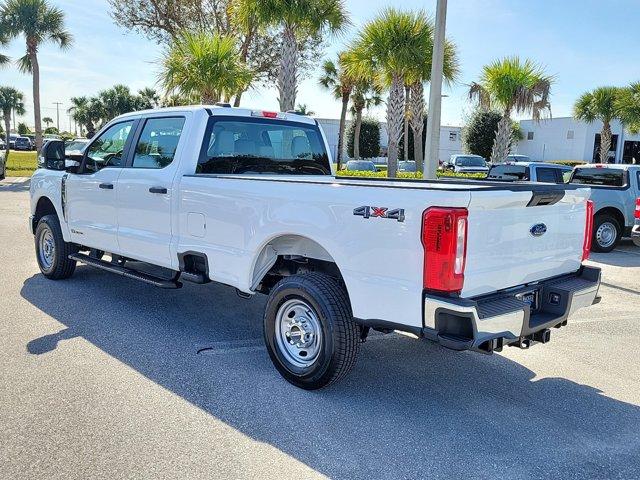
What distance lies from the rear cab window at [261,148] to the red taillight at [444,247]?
270 cm

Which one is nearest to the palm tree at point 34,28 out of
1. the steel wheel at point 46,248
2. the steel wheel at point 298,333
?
Result: the steel wheel at point 46,248

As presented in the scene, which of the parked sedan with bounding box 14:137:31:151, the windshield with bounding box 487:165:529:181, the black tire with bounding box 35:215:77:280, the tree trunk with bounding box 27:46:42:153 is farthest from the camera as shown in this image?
the parked sedan with bounding box 14:137:31:151

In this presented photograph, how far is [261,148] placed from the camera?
231 inches

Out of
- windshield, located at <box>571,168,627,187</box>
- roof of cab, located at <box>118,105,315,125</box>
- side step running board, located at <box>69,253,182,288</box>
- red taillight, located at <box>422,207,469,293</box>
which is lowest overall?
side step running board, located at <box>69,253,182,288</box>

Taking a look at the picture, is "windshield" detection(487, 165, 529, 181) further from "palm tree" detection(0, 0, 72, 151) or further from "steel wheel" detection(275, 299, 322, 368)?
"palm tree" detection(0, 0, 72, 151)

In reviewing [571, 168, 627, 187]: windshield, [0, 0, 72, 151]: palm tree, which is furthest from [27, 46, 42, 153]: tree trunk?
[571, 168, 627, 187]: windshield

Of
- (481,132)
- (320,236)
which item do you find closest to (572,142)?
(481,132)

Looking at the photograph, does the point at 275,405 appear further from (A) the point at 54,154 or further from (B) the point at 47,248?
(B) the point at 47,248

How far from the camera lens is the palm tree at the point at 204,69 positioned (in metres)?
17.1

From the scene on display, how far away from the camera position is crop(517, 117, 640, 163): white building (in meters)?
46.4

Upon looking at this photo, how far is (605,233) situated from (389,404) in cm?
938

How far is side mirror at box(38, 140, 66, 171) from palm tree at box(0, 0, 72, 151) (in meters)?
26.2

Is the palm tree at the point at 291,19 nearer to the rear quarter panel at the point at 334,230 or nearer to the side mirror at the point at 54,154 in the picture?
the side mirror at the point at 54,154

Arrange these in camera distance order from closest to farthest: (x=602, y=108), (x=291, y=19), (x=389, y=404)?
(x=389, y=404) < (x=291, y=19) < (x=602, y=108)
